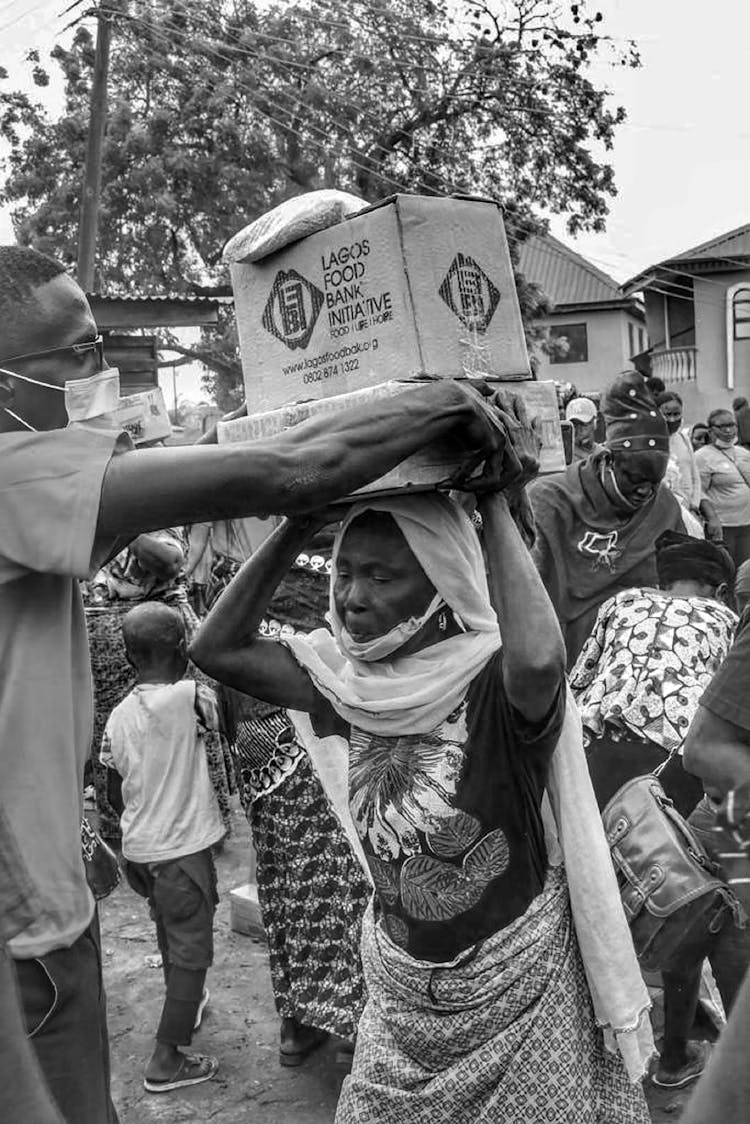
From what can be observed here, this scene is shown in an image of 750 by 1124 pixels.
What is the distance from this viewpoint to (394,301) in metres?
2.21

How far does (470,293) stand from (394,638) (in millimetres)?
690

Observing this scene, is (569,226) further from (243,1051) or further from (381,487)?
(381,487)

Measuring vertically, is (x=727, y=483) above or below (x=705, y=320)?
above

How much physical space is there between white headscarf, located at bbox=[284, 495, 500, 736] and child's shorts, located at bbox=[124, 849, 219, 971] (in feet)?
6.43

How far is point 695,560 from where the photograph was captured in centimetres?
402

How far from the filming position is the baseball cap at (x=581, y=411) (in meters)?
7.39

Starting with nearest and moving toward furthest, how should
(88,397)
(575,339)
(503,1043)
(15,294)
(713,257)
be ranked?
1. (15,294)
2. (88,397)
3. (503,1043)
4. (713,257)
5. (575,339)

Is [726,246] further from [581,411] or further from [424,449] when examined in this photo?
[424,449]

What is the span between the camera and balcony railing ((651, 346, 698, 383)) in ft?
113

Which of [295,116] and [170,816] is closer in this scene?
[170,816]

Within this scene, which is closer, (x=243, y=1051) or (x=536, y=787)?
(x=536, y=787)

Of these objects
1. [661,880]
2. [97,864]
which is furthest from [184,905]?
[661,880]

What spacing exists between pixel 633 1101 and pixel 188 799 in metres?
2.25

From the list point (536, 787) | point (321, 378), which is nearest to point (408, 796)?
point (536, 787)
